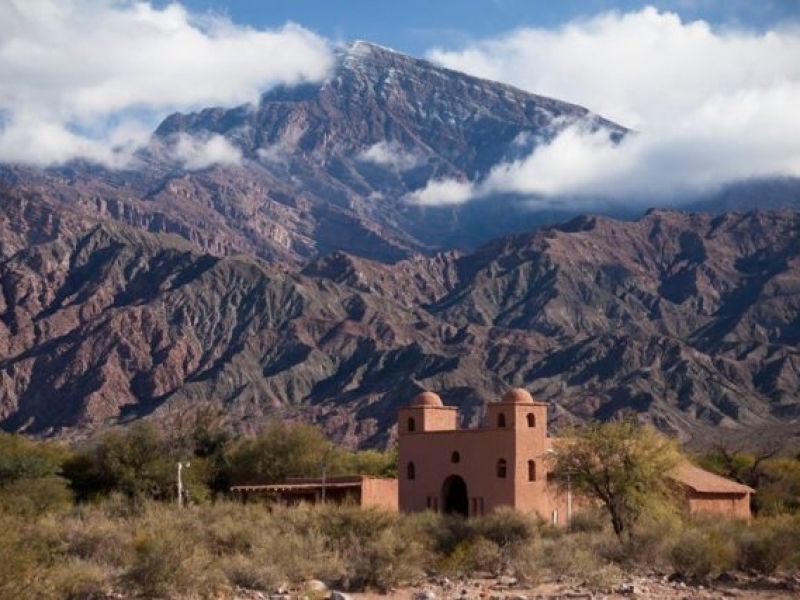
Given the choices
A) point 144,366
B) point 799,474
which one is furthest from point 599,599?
point 144,366

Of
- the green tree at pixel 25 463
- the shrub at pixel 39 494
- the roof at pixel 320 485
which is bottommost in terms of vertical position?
the shrub at pixel 39 494

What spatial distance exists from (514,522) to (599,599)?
1108 cm

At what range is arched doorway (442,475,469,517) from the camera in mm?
60250

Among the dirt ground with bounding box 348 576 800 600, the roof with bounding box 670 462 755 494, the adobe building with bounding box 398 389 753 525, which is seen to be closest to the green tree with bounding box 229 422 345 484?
the adobe building with bounding box 398 389 753 525

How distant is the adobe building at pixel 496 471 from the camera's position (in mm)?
57156

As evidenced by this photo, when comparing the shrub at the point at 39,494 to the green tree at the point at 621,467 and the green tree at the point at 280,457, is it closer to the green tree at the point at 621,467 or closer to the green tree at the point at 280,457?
the green tree at the point at 280,457

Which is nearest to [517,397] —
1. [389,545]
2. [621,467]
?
[621,467]

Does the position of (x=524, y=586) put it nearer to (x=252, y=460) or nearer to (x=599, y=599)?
(x=599, y=599)

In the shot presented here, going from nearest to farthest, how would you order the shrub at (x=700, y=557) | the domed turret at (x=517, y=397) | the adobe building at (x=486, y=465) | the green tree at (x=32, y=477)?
1. the shrub at (x=700, y=557)
2. the green tree at (x=32, y=477)
3. the adobe building at (x=486, y=465)
4. the domed turret at (x=517, y=397)

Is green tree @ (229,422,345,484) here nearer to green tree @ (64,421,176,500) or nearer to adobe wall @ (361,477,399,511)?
green tree @ (64,421,176,500)

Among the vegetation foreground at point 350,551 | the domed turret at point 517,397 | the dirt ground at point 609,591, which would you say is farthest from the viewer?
the domed turret at point 517,397

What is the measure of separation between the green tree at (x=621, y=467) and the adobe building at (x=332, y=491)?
16837mm

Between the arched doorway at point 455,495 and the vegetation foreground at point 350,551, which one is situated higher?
the arched doorway at point 455,495

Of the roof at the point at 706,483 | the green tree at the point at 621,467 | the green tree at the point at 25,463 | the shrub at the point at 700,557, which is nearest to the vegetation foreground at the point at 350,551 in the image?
the shrub at the point at 700,557
